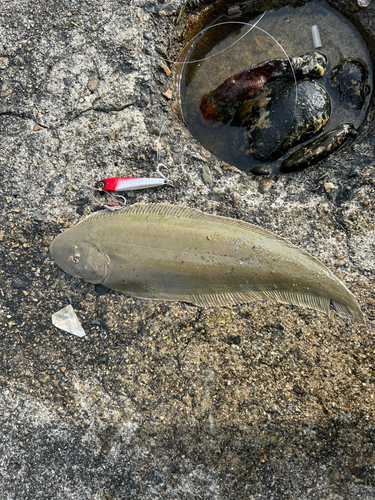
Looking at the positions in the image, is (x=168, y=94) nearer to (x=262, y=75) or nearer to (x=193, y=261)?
(x=262, y=75)

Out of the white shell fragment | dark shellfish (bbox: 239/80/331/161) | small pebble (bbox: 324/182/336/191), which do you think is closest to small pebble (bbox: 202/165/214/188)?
dark shellfish (bbox: 239/80/331/161)

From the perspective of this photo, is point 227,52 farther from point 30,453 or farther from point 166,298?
point 30,453

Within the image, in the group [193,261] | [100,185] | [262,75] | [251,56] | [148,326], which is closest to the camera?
[193,261]

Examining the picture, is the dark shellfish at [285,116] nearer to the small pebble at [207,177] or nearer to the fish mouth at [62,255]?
the small pebble at [207,177]

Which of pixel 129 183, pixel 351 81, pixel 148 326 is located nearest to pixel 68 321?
pixel 148 326

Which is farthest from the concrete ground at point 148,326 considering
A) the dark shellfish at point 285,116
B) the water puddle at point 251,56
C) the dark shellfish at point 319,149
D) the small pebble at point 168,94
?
the dark shellfish at point 285,116

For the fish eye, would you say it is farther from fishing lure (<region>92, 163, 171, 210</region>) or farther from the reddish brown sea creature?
the reddish brown sea creature
